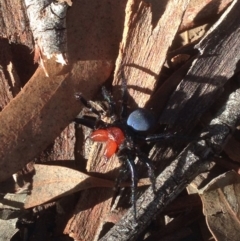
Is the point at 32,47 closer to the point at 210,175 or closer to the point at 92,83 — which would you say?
the point at 92,83

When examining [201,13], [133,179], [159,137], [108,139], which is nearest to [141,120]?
[159,137]

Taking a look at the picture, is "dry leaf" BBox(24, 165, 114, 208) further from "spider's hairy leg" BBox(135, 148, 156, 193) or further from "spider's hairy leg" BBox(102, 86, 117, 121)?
"spider's hairy leg" BBox(102, 86, 117, 121)

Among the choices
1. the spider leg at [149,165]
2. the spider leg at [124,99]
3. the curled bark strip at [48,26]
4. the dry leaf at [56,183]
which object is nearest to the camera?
the curled bark strip at [48,26]

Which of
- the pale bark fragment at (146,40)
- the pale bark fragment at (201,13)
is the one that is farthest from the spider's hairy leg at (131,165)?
the pale bark fragment at (201,13)

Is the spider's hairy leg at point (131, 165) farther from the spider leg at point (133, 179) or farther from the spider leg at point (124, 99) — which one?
the spider leg at point (124, 99)

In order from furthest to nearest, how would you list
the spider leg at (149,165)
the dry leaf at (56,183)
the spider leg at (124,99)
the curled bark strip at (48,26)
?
the spider leg at (124,99) < the dry leaf at (56,183) < the spider leg at (149,165) < the curled bark strip at (48,26)
